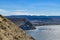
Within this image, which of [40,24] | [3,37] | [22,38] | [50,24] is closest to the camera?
[3,37]

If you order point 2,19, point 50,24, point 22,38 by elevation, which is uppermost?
point 2,19

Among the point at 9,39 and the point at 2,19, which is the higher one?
the point at 2,19

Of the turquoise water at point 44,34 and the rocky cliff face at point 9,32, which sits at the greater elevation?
the rocky cliff face at point 9,32

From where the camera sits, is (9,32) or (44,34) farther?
(44,34)

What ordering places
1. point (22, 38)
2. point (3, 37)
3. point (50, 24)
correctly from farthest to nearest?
point (50, 24) → point (22, 38) → point (3, 37)

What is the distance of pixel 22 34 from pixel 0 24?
20.9 inches

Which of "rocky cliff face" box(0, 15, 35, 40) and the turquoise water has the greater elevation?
"rocky cliff face" box(0, 15, 35, 40)

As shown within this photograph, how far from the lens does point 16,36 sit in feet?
17.7

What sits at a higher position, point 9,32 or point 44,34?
point 9,32

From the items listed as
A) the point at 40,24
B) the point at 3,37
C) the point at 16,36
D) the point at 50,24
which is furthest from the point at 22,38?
the point at 50,24

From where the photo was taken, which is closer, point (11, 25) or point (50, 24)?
point (11, 25)

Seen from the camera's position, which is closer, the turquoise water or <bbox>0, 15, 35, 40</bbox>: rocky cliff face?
<bbox>0, 15, 35, 40</bbox>: rocky cliff face

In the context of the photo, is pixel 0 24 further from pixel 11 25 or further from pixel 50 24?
pixel 50 24

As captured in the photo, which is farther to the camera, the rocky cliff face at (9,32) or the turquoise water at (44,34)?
the turquoise water at (44,34)
